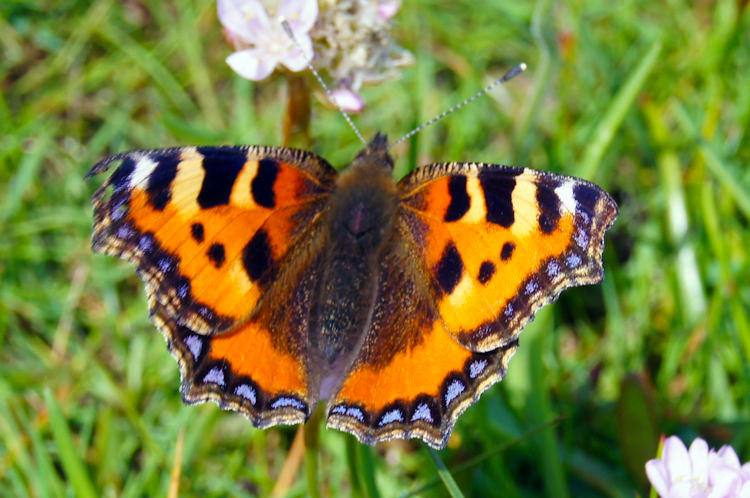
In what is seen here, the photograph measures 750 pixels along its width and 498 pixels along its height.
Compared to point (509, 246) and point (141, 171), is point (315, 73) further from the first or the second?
point (509, 246)

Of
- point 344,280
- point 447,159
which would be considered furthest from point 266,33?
point 447,159

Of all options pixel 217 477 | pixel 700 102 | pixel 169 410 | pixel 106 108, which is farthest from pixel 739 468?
pixel 106 108

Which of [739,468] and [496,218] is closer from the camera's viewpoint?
[739,468]

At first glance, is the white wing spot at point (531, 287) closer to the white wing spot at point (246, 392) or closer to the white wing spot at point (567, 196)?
the white wing spot at point (567, 196)

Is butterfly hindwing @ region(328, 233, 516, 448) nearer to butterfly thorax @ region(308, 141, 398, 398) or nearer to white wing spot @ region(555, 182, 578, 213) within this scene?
butterfly thorax @ region(308, 141, 398, 398)

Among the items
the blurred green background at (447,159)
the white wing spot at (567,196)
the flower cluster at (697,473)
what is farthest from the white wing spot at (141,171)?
Result: the flower cluster at (697,473)

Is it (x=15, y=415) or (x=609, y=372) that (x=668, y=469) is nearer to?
(x=609, y=372)

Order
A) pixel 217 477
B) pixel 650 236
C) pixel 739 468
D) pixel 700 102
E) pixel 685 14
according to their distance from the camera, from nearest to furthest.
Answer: pixel 739 468 → pixel 217 477 → pixel 650 236 → pixel 700 102 → pixel 685 14
